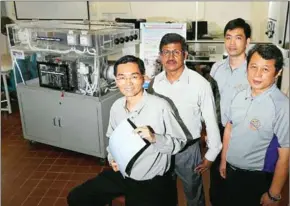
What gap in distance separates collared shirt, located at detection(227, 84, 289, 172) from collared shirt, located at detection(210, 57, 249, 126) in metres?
0.37

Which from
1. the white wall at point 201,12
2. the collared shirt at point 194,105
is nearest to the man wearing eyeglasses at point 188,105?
the collared shirt at point 194,105

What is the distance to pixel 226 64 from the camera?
209 centimetres

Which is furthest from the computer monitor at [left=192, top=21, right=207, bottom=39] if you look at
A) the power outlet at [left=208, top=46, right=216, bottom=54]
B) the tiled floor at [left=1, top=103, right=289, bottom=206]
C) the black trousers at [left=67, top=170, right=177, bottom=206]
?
the black trousers at [left=67, top=170, right=177, bottom=206]

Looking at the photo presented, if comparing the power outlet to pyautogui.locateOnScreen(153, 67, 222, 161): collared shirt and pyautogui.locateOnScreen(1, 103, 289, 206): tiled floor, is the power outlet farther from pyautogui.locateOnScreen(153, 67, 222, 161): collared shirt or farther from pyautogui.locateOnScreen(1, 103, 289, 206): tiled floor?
pyautogui.locateOnScreen(153, 67, 222, 161): collared shirt

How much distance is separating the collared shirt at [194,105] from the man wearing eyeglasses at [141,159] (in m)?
0.26

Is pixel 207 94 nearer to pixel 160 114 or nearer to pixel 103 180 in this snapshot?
pixel 160 114

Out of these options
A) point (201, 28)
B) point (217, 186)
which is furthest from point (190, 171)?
point (201, 28)

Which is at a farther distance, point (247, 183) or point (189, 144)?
point (189, 144)

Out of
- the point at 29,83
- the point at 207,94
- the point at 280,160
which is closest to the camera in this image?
the point at 280,160

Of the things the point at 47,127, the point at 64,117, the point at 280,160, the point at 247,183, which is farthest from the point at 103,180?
the point at 47,127

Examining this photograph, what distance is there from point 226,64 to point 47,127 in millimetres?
2211

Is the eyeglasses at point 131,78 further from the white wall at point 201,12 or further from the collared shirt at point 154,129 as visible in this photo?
the white wall at point 201,12

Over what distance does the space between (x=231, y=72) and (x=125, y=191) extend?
1.09 m

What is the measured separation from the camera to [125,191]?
165 centimetres
